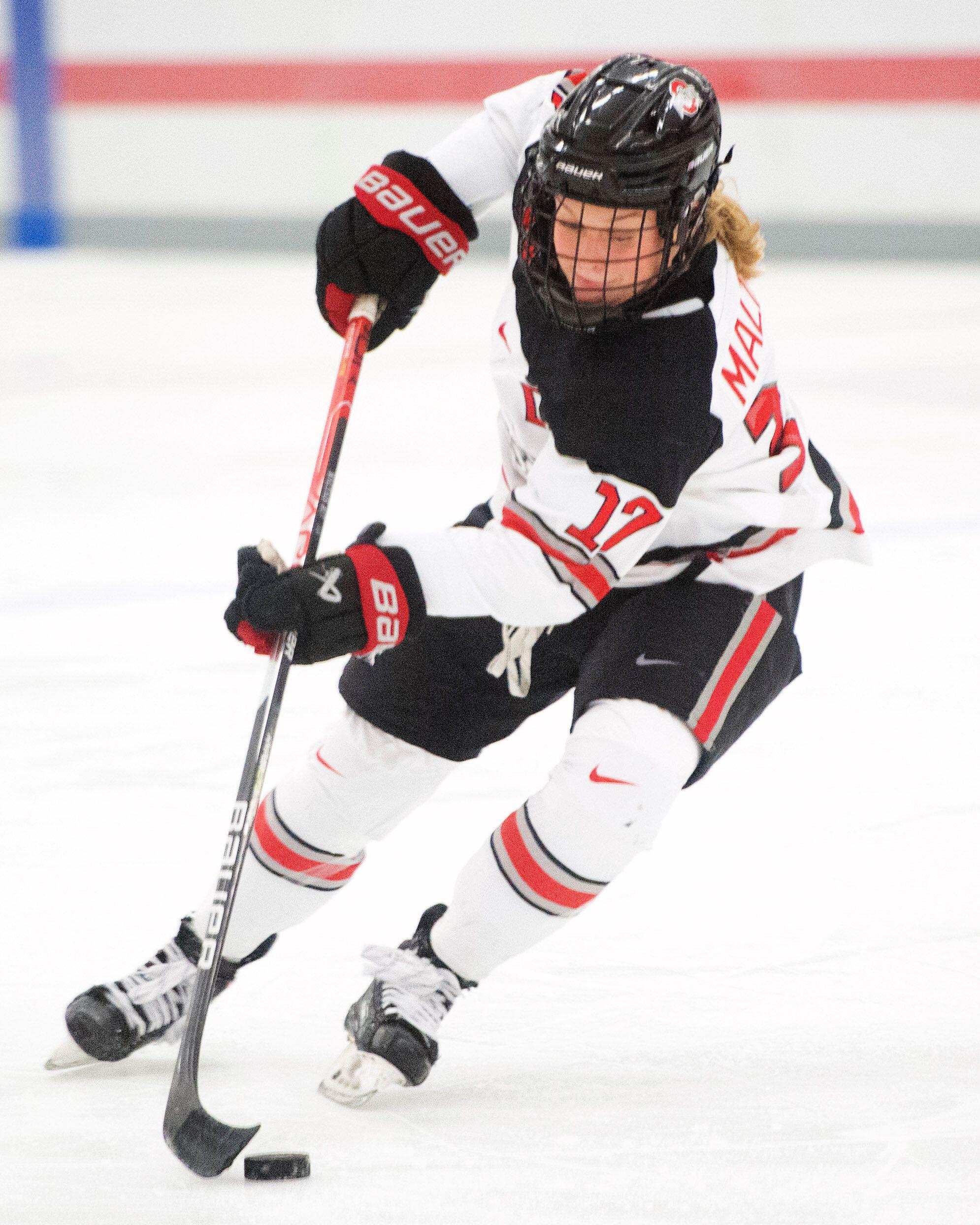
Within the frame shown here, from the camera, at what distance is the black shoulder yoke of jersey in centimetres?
155

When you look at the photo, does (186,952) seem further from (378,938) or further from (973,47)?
(973,47)

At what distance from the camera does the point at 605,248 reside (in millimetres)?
1592

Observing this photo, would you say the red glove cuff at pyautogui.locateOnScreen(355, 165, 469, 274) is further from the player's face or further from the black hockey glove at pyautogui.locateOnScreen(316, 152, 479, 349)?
the player's face

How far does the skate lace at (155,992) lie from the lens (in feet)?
5.80

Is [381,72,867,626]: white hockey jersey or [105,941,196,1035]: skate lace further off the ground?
[381,72,867,626]: white hockey jersey

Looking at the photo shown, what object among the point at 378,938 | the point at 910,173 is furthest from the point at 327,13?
the point at 378,938

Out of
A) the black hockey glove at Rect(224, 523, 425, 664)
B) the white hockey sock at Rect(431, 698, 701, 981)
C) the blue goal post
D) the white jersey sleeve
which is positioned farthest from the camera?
the blue goal post

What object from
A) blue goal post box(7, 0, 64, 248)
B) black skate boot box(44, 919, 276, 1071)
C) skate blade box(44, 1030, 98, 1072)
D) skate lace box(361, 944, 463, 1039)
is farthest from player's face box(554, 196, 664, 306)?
blue goal post box(7, 0, 64, 248)

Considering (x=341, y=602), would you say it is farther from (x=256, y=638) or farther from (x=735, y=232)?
(x=735, y=232)

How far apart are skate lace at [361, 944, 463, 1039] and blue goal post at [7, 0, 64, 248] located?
863 centimetres

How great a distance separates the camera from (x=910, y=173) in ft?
26.9

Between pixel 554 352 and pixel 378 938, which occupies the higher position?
pixel 554 352

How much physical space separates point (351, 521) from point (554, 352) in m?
2.32

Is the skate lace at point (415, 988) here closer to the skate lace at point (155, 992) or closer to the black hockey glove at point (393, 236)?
the skate lace at point (155, 992)
